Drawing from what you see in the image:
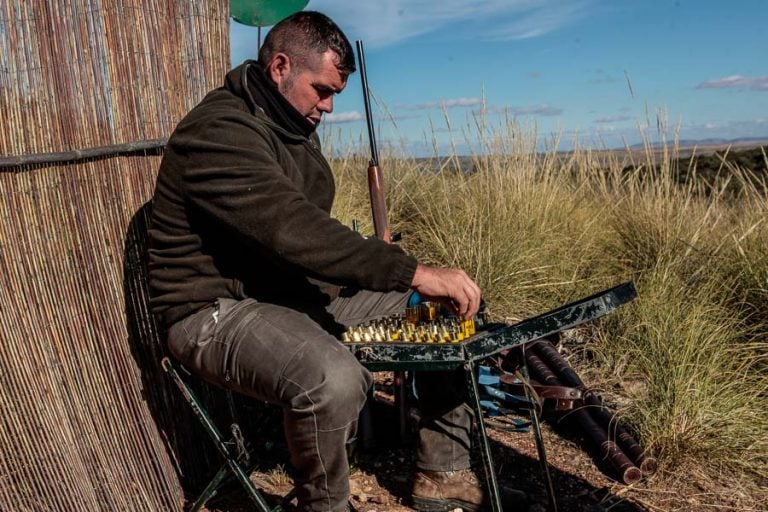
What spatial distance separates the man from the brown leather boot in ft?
2.22

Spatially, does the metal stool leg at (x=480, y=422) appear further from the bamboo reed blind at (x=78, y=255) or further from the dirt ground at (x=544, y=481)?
the bamboo reed blind at (x=78, y=255)

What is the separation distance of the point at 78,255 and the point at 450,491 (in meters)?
1.60

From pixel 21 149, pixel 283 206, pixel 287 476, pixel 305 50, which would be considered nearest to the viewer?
pixel 283 206

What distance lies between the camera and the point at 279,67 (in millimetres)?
2609

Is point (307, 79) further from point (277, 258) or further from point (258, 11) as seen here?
point (258, 11)

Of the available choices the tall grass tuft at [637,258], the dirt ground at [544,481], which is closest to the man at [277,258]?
the dirt ground at [544,481]

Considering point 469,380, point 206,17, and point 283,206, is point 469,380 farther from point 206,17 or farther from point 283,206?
point 206,17

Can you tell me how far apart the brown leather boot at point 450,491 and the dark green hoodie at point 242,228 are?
849mm

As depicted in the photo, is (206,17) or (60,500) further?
(206,17)

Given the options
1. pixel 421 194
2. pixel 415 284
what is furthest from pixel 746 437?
pixel 421 194

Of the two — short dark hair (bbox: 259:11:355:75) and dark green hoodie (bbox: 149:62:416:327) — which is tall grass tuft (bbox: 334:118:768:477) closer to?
dark green hoodie (bbox: 149:62:416:327)

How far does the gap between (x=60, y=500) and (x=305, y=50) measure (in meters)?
1.74

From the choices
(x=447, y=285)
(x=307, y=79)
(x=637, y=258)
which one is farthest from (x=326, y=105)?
(x=637, y=258)

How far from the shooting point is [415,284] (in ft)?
7.42
